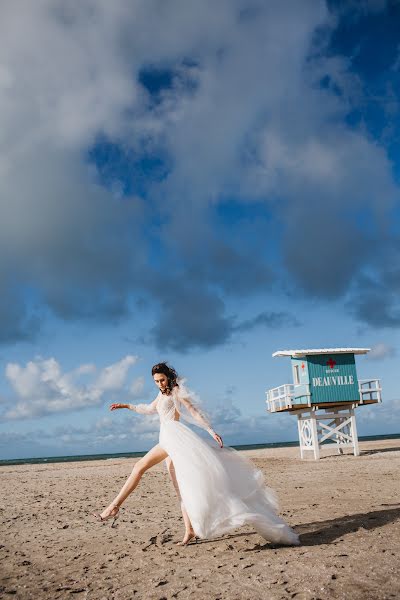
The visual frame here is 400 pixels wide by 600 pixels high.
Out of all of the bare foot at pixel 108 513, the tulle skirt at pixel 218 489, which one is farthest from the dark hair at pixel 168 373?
the bare foot at pixel 108 513

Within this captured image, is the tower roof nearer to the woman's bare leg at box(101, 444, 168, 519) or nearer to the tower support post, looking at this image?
the tower support post

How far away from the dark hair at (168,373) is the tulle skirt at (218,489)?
2.12 feet

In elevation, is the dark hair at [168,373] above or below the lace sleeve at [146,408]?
above

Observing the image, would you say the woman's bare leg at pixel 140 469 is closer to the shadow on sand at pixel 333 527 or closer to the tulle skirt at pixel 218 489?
the tulle skirt at pixel 218 489

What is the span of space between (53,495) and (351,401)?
17.6 m

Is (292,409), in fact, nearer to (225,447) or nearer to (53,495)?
(53,495)

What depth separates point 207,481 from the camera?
5.99 m

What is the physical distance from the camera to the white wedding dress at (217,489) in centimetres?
588

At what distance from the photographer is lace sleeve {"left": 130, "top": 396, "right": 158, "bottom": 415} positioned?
7.21 m

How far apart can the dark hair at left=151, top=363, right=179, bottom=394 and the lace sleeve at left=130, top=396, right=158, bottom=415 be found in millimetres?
310

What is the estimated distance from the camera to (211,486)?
19.6 ft

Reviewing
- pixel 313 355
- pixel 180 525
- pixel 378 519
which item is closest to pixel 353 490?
pixel 378 519

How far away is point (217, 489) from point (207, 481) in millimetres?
152

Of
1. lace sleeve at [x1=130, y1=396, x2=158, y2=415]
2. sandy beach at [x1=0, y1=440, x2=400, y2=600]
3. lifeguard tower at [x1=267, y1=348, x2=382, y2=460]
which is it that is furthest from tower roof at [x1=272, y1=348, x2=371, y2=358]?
lace sleeve at [x1=130, y1=396, x2=158, y2=415]
